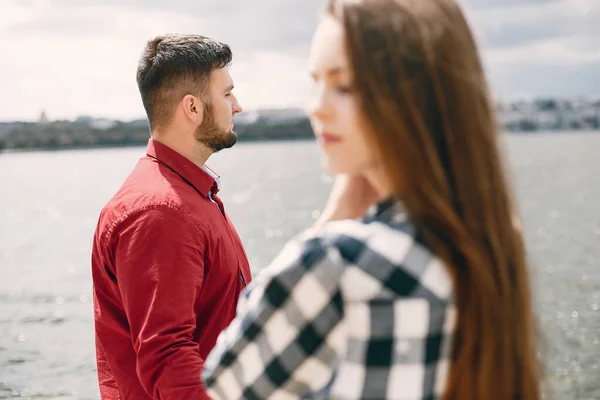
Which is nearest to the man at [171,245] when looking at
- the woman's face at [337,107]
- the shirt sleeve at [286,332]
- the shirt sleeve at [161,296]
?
the shirt sleeve at [161,296]

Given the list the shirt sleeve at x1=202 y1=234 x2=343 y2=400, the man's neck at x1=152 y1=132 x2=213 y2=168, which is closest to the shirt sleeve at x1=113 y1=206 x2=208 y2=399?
the man's neck at x1=152 y1=132 x2=213 y2=168

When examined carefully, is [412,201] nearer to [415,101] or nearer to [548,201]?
[415,101]

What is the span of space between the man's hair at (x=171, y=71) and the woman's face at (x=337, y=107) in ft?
5.72

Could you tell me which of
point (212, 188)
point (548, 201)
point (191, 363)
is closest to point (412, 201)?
point (191, 363)

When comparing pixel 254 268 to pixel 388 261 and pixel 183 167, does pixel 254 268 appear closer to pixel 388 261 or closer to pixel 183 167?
pixel 183 167

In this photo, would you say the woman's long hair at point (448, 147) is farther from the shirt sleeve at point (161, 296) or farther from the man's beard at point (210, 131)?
the man's beard at point (210, 131)

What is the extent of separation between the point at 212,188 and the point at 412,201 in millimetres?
1901

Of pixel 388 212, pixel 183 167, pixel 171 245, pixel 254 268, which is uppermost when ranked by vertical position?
pixel 388 212

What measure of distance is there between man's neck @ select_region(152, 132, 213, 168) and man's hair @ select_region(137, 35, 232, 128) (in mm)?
53

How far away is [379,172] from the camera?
1250mm

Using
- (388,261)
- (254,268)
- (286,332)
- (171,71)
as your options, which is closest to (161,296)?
(171,71)

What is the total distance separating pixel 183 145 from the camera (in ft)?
9.63

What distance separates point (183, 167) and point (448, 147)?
1788 millimetres

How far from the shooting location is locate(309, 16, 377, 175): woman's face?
122 cm
